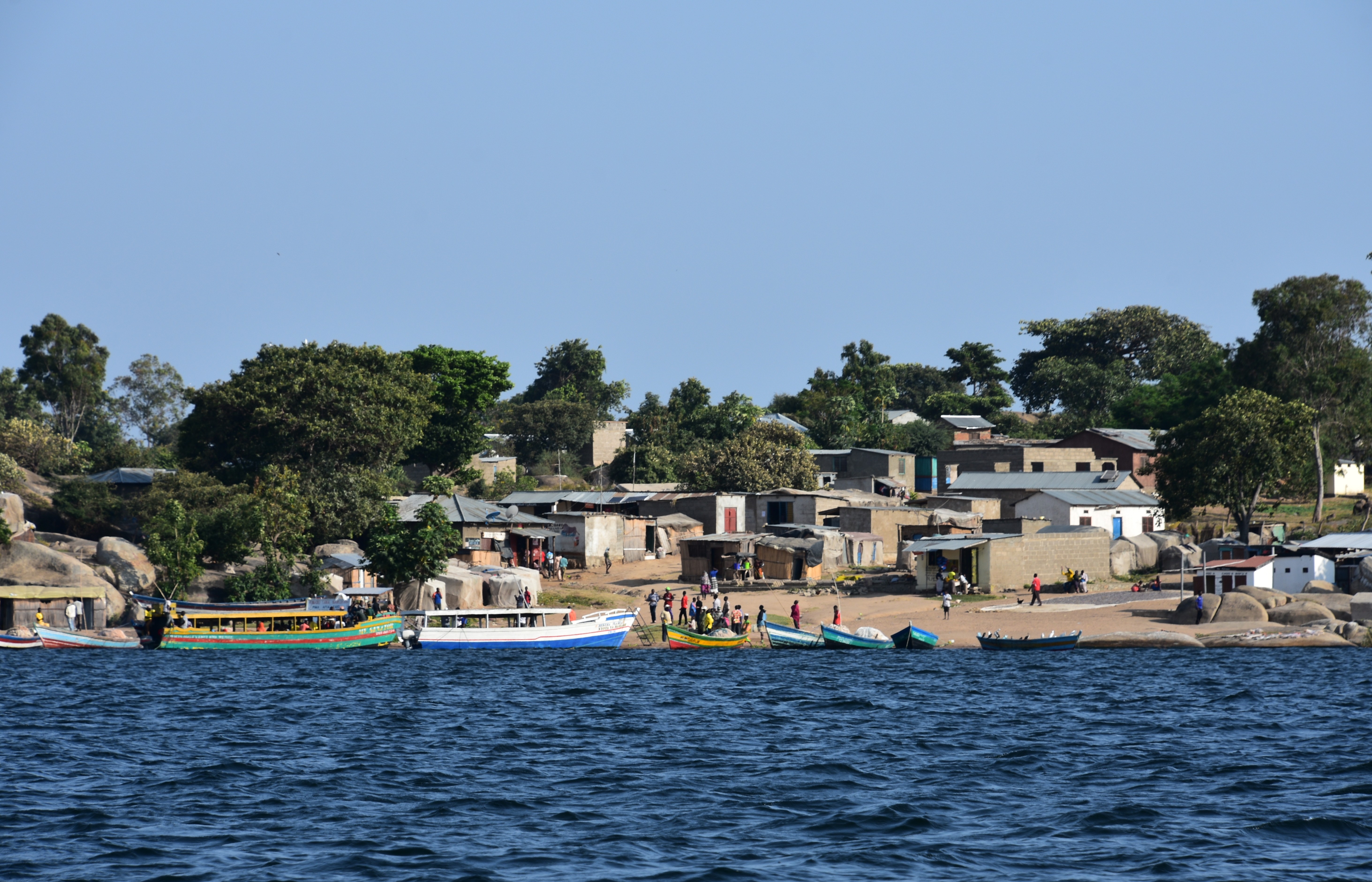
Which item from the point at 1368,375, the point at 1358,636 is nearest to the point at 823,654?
the point at 1358,636

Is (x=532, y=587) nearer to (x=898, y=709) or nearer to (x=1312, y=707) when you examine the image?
(x=898, y=709)

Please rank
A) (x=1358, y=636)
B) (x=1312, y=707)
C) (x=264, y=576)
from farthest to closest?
(x=264, y=576) → (x=1358, y=636) → (x=1312, y=707)

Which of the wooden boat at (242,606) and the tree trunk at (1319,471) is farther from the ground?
the tree trunk at (1319,471)

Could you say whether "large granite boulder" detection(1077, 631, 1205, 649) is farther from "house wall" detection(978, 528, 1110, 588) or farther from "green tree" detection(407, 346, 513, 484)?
"green tree" detection(407, 346, 513, 484)

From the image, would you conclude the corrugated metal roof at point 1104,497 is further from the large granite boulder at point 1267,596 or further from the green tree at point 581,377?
the green tree at point 581,377

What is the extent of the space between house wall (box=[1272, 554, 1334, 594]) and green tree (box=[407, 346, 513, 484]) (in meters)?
55.2

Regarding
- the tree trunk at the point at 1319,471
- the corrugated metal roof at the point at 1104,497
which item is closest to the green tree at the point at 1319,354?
the tree trunk at the point at 1319,471

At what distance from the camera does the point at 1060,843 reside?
849 inches

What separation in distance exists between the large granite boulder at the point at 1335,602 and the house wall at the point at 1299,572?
43.7 inches

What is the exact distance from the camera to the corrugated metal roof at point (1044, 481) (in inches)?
3221

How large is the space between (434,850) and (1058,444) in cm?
8255

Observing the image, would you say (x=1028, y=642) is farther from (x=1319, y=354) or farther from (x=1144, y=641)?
(x=1319, y=354)

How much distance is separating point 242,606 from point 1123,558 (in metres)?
41.3

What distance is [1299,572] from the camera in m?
58.4
